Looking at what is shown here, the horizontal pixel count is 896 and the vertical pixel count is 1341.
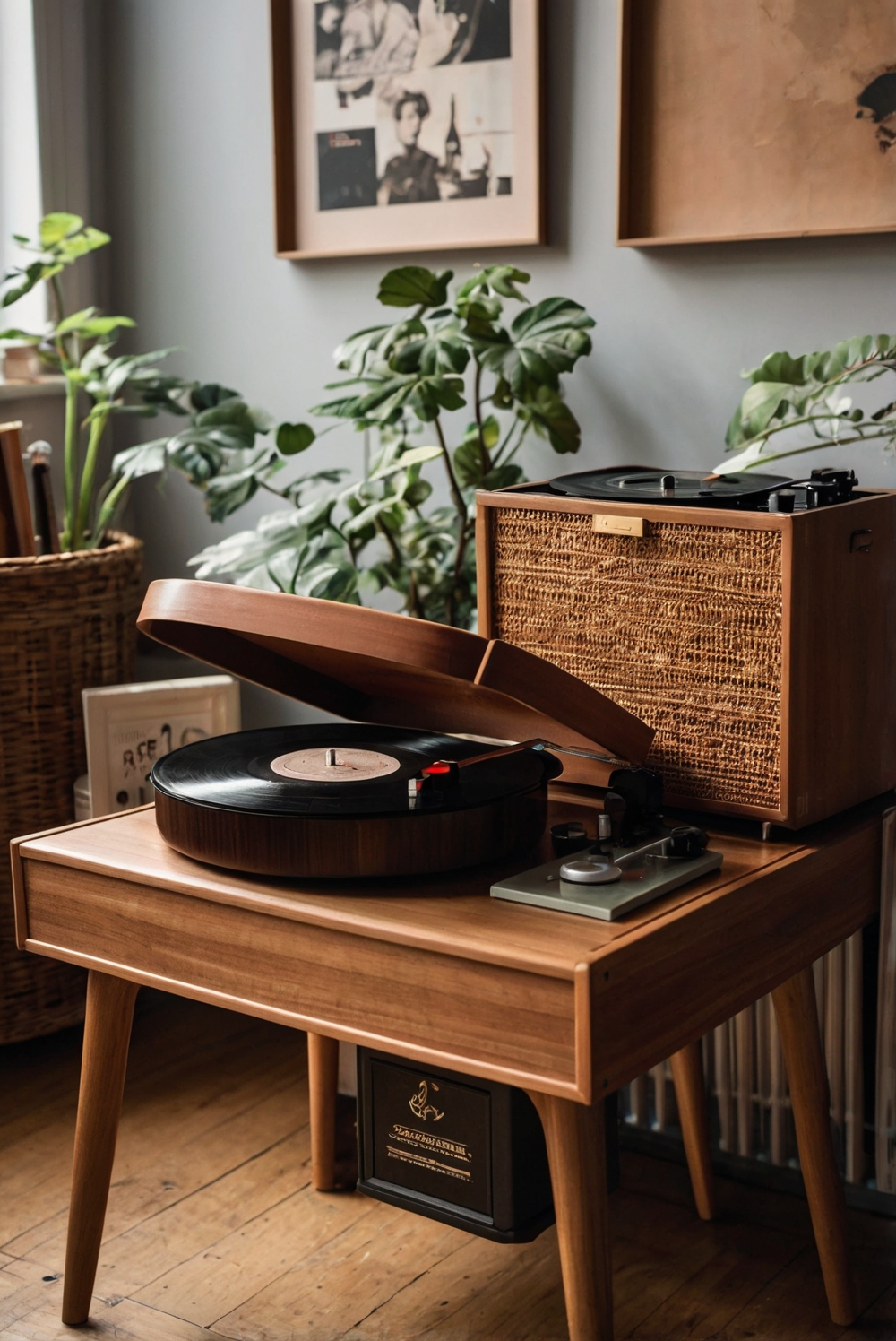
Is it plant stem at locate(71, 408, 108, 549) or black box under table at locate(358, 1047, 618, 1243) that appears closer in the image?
black box under table at locate(358, 1047, 618, 1243)

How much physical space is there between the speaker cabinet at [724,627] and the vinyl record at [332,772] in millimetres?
140

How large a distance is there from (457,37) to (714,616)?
1.08 metres

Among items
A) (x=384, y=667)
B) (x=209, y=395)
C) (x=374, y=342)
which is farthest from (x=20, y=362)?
(x=384, y=667)

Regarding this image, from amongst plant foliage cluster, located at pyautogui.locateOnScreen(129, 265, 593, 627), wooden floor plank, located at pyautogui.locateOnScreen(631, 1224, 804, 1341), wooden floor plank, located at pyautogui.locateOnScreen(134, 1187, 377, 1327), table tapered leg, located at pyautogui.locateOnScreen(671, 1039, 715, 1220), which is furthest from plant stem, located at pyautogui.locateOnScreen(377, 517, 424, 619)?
wooden floor plank, located at pyautogui.locateOnScreen(631, 1224, 804, 1341)

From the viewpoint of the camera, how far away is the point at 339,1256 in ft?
5.99

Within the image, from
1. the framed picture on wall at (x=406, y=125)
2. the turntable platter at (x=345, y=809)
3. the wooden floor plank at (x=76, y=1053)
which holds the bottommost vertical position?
the wooden floor plank at (x=76, y=1053)

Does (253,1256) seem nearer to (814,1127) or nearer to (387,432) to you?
(814,1127)

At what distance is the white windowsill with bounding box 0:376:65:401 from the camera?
2.45 metres

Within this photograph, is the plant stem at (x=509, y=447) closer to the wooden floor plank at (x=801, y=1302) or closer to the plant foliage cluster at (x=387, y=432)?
the plant foliage cluster at (x=387, y=432)

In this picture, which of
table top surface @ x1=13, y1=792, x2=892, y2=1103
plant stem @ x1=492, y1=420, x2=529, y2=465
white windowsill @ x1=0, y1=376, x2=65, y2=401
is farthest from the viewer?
white windowsill @ x1=0, y1=376, x2=65, y2=401

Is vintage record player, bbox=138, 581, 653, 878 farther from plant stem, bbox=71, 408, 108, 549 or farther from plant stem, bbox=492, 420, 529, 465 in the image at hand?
plant stem, bbox=71, 408, 108, 549

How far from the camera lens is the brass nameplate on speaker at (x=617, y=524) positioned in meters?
1.49

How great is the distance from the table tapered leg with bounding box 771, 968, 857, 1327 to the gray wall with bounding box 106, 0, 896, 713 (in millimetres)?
675

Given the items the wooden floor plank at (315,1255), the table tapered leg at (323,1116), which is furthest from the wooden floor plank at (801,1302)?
the table tapered leg at (323,1116)
